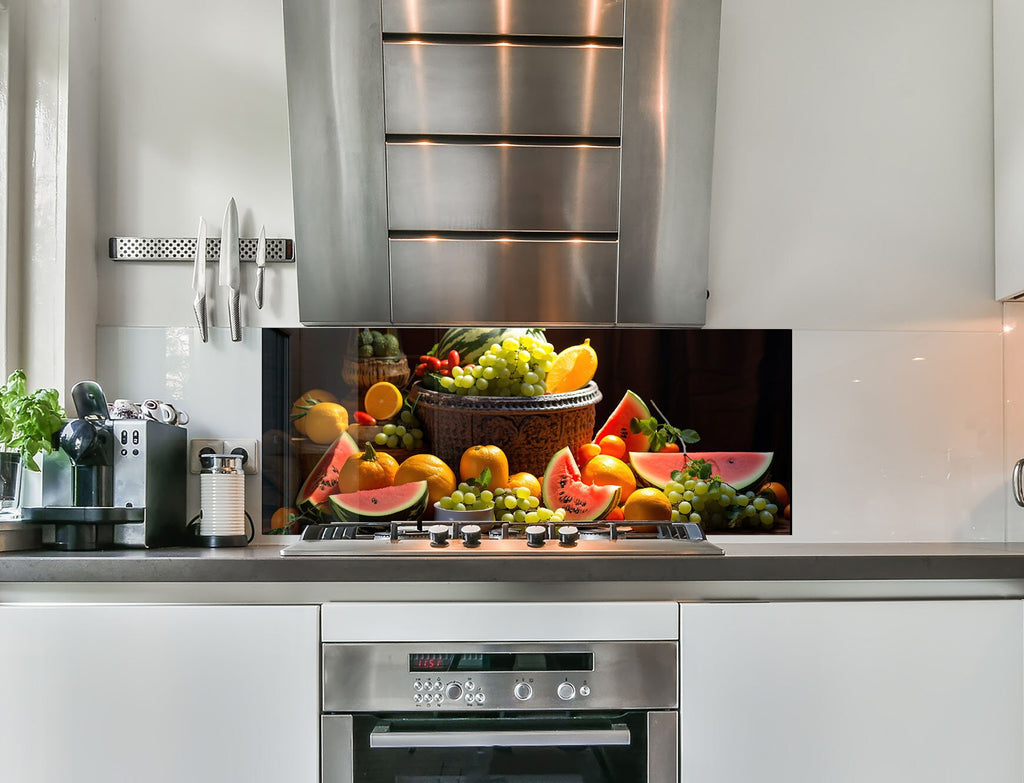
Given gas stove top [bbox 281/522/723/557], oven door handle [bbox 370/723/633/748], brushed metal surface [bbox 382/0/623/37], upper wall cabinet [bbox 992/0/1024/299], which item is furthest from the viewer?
upper wall cabinet [bbox 992/0/1024/299]

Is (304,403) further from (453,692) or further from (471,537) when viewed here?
(453,692)

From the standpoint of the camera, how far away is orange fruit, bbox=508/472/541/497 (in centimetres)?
218

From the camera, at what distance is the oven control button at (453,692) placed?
1587mm

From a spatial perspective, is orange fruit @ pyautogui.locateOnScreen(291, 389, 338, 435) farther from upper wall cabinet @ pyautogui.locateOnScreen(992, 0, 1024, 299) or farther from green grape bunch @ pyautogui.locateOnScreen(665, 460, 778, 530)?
upper wall cabinet @ pyautogui.locateOnScreen(992, 0, 1024, 299)

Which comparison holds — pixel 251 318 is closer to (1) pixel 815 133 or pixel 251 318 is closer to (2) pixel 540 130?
(2) pixel 540 130

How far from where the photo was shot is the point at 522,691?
1594 millimetres

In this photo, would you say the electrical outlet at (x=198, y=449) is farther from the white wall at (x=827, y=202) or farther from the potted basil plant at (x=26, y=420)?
the potted basil plant at (x=26, y=420)

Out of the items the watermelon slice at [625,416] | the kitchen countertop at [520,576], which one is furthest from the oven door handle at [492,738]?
the watermelon slice at [625,416]

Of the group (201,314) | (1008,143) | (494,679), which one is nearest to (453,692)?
(494,679)

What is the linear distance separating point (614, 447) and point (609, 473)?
75mm

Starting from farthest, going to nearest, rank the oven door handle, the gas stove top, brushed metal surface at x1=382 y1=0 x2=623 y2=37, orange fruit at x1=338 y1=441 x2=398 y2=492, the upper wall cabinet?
1. orange fruit at x1=338 y1=441 x2=398 y2=492
2. the upper wall cabinet
3. brushed metal surface at x1=382 y1=0 x2=623 y2=37
4. the gas stove top
5. the oven door handle

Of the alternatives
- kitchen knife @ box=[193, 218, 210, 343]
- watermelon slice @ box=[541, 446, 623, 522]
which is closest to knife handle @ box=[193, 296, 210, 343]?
kitchen knife @ box=[193, 218, 210, 343]

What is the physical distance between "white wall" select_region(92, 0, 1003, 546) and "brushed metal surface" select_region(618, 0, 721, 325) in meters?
0.19

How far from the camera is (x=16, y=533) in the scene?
1788 millimetres
